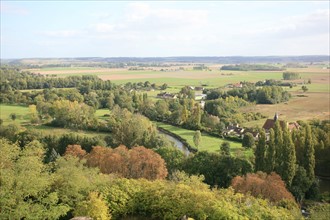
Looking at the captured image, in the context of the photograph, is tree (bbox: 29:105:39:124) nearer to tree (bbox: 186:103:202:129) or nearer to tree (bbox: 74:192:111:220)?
tree (bbox: 186:103:202:129)

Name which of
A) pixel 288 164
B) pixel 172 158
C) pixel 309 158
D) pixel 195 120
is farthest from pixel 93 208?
pixel 195 120

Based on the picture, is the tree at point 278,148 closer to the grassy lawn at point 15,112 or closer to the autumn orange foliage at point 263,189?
the autumn orange foliage at point 263,189

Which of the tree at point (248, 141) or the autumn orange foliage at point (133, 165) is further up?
the autumn orange foliage at point (133, 165)

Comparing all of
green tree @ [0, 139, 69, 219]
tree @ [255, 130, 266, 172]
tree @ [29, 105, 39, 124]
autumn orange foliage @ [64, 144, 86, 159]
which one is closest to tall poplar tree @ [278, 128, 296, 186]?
tree @ [255, 130, 266, 172]

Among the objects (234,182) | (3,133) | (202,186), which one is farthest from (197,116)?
(202,186)

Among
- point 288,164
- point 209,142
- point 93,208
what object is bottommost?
point 209,142

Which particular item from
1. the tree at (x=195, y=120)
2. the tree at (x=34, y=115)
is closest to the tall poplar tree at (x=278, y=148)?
the tree at (x=195, y=120)

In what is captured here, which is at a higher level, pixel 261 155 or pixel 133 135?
pixel 261 155

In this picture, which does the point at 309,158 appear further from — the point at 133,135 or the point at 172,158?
the point at 133,135

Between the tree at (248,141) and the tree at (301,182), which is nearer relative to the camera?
the tree at (301,182)
